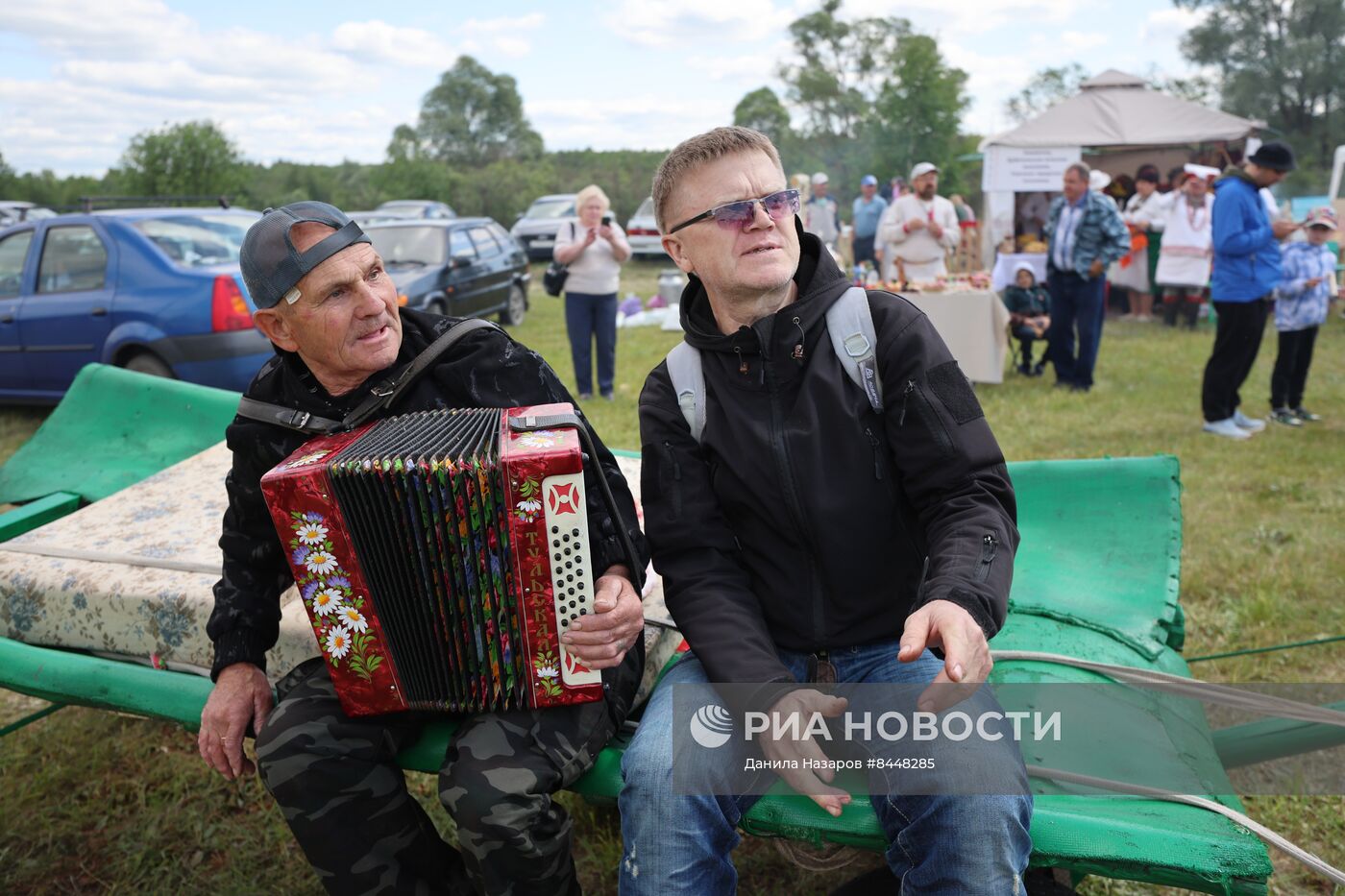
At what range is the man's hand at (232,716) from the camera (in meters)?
2.14

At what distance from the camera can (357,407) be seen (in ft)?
7.12

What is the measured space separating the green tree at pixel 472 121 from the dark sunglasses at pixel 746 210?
154ft

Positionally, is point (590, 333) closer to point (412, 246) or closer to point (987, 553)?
point (412, 246)

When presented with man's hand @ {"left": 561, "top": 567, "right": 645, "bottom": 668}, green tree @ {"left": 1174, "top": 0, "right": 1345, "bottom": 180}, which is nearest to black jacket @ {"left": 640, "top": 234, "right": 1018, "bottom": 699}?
man's hand @ {"left": 561, "top": 567, "right": 645, "bottom": 668}

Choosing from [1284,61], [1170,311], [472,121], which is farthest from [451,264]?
[472,121]

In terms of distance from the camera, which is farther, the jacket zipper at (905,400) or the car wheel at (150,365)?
the car wheel at (150,365)

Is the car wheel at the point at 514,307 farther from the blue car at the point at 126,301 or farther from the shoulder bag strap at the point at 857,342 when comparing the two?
the shoulder bag strap at the point at 857,342

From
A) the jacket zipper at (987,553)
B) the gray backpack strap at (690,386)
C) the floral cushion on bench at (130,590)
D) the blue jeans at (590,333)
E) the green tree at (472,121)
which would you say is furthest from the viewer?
the green tree at (472,121)

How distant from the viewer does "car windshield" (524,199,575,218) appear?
2044 centimetres

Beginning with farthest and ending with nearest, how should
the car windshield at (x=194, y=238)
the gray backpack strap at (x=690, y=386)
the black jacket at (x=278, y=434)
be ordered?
the car windshield at (x=194, y=238) < the black jacket at (x=278, y=434) < the gray backpack strap at (x=690, y=386)

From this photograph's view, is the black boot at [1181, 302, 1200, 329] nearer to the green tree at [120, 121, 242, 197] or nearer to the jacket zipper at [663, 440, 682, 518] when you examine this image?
the jacket zipper at [663, 440, 682, 518]

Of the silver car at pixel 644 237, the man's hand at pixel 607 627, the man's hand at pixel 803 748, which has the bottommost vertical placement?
the silver car at pixel 644 237

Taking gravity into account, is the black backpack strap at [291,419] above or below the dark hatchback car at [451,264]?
above

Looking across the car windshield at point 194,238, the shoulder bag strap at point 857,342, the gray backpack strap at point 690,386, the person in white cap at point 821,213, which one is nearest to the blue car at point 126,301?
the car windshield at point 194,238
